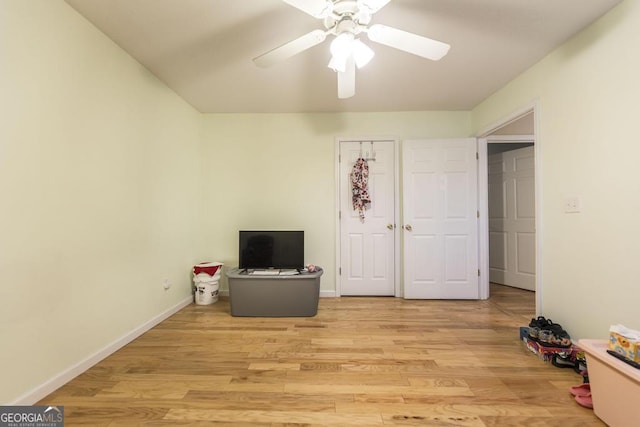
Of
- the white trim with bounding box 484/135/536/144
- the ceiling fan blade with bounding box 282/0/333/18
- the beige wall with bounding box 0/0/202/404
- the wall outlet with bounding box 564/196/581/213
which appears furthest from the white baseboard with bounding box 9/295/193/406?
the white trim with bounding box 484/135/536/144

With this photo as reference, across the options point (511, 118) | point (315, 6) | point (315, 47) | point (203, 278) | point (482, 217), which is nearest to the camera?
point (315, 6)

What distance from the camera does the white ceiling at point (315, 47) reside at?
1.81 m

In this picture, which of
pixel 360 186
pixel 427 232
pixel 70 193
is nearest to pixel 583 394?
pixel 427 232

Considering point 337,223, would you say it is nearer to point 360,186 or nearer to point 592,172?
point 360,186

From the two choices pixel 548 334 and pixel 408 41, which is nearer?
pixel 408 41

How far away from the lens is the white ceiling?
1.81 metres

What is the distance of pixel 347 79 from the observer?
6.39 feet

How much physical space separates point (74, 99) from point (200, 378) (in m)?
2.03

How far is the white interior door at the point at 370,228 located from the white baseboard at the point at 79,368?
2.21 m

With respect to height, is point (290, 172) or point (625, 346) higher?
point (290, 172)

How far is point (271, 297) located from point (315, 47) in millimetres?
2424

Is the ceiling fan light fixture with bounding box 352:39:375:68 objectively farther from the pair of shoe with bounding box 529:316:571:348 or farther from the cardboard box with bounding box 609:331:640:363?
the pair of shoe with bounding box 529:316:571:348

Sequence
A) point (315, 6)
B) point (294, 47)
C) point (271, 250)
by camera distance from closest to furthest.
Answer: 1. point (315, 6)
2. point (294, 47)
3. point (271, 250)

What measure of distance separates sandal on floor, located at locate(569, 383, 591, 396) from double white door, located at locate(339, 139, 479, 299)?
1.85 metres
